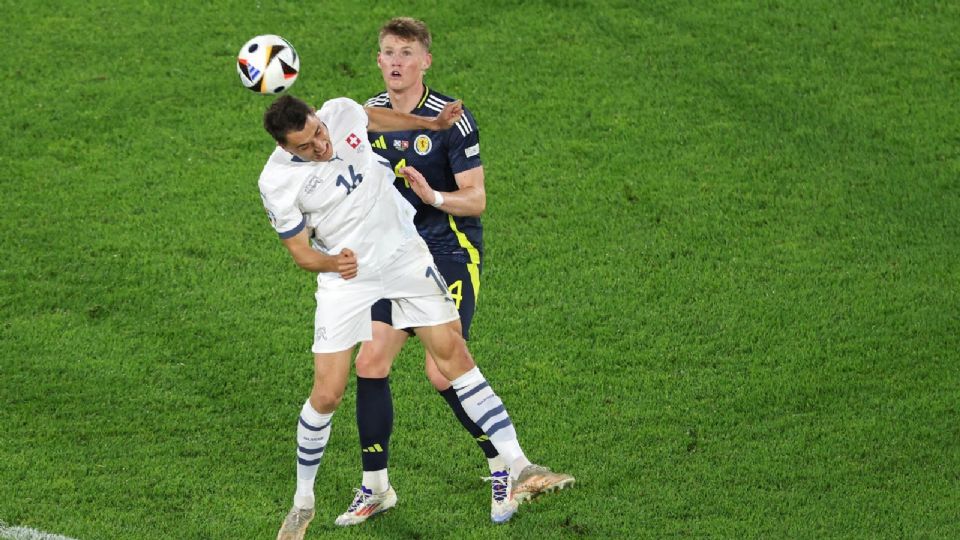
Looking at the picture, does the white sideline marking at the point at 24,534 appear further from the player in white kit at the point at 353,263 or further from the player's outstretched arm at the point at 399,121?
the player's outstretched arm at the point at 399,121

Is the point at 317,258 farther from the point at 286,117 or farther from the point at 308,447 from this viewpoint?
the point at 308,447

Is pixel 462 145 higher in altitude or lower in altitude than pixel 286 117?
lower

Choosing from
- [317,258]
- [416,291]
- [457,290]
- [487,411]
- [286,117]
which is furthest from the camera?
[457,290]

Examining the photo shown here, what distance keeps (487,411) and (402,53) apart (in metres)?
1.92

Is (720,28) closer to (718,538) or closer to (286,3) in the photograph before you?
(286,3)

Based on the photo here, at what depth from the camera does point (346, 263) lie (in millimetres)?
7340

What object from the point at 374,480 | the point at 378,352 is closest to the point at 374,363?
the point at 378,352

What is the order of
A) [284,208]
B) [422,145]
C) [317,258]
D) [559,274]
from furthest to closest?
[559,274], [422,145], [317,258], [284,208]

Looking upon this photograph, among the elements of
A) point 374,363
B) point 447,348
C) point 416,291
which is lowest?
point 374,363

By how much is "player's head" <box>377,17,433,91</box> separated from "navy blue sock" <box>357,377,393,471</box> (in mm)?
1580

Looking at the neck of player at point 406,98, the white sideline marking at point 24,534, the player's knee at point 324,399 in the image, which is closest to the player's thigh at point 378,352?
the player's knee at point 324,399

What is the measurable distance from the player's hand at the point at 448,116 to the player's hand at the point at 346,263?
83 cm

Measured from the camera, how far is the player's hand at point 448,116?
761cm

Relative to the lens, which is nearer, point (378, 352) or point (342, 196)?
point (342, 196)
